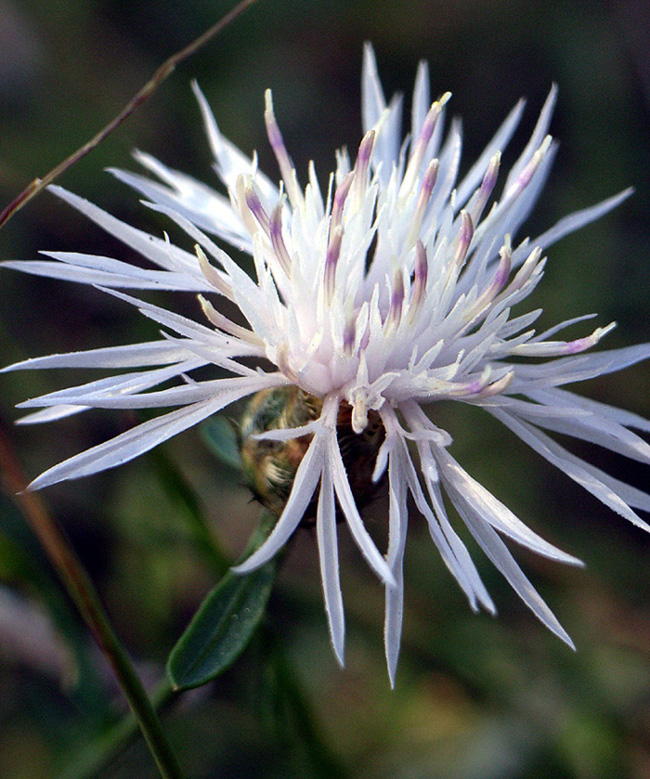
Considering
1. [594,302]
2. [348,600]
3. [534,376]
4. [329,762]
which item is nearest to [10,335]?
[348,600]

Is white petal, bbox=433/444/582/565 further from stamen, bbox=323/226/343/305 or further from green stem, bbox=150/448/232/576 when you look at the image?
green stem, bbox=150/448/232/576

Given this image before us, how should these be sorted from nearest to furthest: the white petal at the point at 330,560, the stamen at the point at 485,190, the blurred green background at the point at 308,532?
the white petal at the point at 330,560, the stamen at the point at 485,190, the blurred green background at the point at 308,532

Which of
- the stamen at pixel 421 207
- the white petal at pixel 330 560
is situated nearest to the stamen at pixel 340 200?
the stamen at pixel 421 207

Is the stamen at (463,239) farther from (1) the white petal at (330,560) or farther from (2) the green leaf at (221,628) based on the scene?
(2) the green leaf at (221,628)

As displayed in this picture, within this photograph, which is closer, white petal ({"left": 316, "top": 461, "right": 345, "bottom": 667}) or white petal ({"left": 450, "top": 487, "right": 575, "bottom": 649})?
white petal ({"left": 316, "top": 461, "right": 345, "bottom": 667})

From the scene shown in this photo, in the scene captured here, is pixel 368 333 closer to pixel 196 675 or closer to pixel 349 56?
pixel 196 675

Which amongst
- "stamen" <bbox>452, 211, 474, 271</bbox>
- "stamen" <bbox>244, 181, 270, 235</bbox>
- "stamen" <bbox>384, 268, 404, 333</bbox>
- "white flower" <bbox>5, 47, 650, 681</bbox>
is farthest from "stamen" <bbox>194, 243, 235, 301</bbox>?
"stamen" <bbox>452, 211, 474, 271</bbox>
